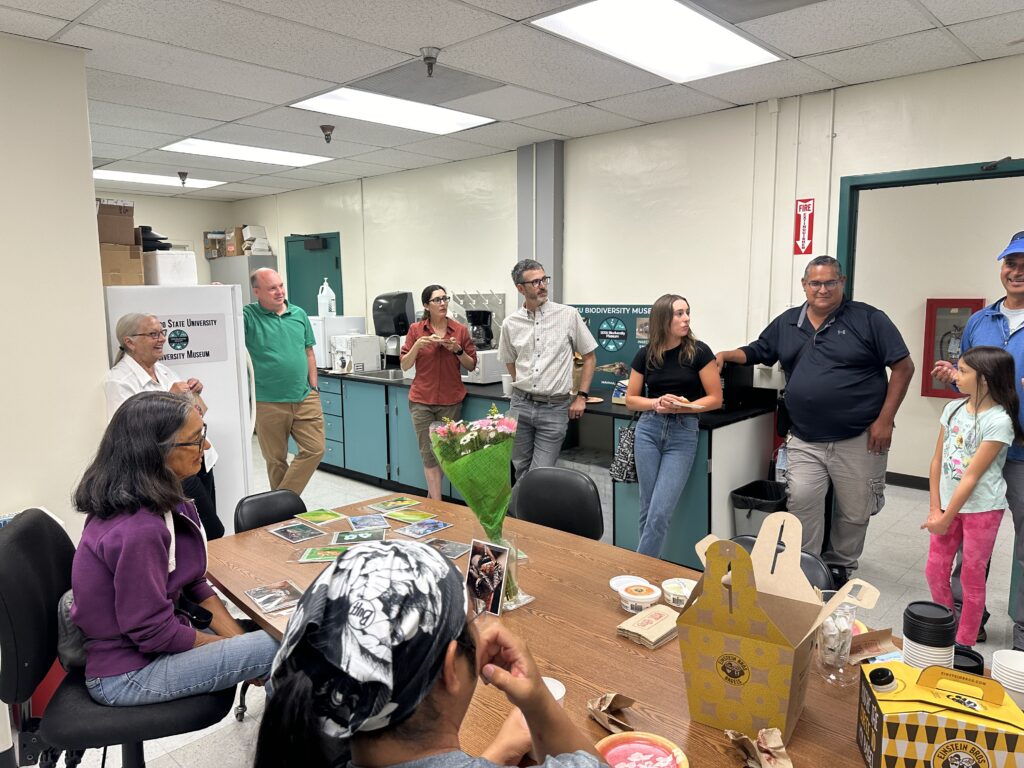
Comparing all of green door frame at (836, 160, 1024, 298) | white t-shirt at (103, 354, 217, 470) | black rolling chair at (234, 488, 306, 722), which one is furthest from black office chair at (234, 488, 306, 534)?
green door frame at (836, 160, 1024, 298)

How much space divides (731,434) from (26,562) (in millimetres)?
3183

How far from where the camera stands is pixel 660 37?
3318 mm

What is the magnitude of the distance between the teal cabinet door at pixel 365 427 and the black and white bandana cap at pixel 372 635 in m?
4.66

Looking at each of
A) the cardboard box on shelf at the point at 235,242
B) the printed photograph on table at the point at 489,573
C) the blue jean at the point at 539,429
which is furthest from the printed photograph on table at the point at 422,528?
the cardboard box on shelf at the point at 235,242

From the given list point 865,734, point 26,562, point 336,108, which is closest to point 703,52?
point 336,108

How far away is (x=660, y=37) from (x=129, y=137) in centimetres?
398

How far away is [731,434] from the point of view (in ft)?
12.4

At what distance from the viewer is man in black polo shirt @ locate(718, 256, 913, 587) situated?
129 inches

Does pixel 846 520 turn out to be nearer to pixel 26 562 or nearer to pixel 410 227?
pixel 26 562

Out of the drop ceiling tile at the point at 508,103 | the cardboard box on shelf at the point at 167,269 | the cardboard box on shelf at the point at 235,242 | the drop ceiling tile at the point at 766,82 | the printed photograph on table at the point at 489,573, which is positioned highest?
the drop ceiling tile at the point at 766,82

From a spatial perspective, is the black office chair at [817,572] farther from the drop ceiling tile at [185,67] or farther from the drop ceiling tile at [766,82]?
the drop ceiling tile at [185,67]

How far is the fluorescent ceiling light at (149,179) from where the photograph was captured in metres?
6.62

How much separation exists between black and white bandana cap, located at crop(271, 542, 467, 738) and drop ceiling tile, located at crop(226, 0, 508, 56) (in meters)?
2.65

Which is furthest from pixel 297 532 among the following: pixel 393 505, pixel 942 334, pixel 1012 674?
pixel 942 334
